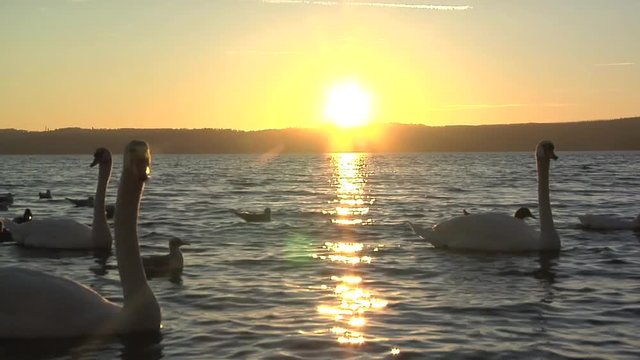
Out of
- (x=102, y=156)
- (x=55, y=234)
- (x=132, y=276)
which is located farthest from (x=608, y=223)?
(x=132, y=276)

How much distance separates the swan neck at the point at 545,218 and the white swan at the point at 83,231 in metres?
7.49

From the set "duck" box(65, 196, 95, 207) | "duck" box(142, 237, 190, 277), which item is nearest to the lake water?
"duck" box(142, 237, 190, 277)

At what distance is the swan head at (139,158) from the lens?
7.70m

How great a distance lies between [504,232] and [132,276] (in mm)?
8793

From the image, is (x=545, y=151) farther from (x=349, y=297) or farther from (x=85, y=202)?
(x=85, y=202)

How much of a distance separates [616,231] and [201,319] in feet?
42.1

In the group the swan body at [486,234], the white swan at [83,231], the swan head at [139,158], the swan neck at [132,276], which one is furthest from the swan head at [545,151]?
the swan head at [139,158]

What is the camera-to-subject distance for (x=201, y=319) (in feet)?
33.0

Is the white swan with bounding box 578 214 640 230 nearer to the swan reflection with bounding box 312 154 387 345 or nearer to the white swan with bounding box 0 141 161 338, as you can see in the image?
the swan reflection with bounding box 312 154 387 345

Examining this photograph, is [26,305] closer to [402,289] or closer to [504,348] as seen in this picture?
[504,348]

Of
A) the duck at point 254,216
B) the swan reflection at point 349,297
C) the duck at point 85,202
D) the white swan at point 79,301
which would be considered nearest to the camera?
the white swan at point 79,301

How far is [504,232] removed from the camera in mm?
15820

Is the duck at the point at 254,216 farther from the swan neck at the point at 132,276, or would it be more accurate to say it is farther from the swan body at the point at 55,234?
the swan neck at the point at 132,276

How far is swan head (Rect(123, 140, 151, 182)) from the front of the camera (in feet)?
25.2
